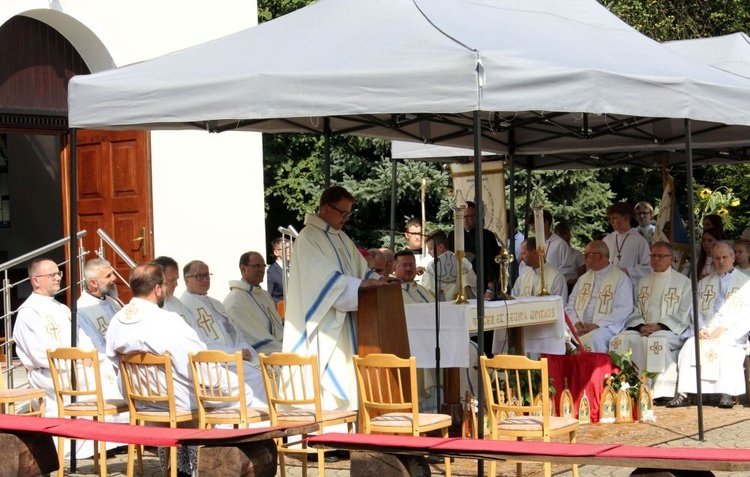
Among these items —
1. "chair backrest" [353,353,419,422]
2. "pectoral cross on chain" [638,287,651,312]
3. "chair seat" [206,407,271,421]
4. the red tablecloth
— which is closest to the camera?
"chair backrest" [353,353,419,422]

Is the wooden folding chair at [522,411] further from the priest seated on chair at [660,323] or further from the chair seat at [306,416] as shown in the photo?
the priest seated on chair at [660,323]

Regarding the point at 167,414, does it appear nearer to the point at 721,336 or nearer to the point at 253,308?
the point at 253,308

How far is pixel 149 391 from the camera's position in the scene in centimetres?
773

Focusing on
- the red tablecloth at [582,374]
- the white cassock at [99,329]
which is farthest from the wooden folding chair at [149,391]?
the red tablecloth at [582,374]

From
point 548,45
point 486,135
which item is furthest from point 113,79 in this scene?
point 486,135

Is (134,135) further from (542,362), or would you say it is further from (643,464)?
(643,464)

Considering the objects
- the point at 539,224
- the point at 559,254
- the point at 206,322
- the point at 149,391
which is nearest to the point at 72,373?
the point at 149,391

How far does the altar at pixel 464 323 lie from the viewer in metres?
8.90

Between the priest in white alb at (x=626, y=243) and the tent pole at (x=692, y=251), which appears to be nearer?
the tent pole at (x=692, y=251)

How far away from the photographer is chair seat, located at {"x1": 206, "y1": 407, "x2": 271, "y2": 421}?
7.73 metres

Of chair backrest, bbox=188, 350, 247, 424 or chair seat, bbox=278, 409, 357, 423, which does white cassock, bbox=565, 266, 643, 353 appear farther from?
chair backrest, bbox=188, 350, 247, 424

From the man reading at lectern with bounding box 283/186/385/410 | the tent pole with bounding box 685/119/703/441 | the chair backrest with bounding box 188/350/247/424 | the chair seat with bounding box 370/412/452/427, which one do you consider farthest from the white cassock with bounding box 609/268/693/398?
the chair backrest with bounding box 188/350/247/424

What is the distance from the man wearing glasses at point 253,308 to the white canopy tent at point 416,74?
5.86 ft

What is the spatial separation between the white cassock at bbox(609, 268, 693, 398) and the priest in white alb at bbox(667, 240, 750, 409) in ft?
0.44
